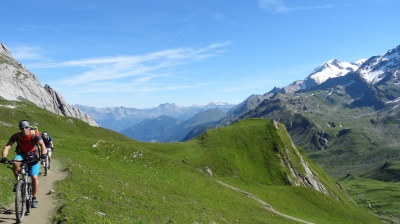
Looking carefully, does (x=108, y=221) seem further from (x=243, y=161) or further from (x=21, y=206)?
(x=243, y=161)

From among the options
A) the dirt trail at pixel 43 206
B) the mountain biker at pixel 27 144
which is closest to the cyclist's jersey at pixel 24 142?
the mountain biker at pixel 27 144

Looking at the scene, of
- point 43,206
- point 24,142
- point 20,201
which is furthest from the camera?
point 43,206

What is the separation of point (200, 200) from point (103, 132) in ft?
362

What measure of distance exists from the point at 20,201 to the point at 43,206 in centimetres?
447

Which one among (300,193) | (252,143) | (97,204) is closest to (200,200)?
(97,204)

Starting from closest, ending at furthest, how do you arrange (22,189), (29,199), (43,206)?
(22,189), (29,199), (43,206)

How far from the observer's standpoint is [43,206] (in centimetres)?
2225

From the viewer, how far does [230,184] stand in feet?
249

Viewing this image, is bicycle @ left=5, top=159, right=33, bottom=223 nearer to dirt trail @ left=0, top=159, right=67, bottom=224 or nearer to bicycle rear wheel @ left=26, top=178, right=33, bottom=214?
bicycle rear wheel @ left=26, top=178, right=33, bottom=214

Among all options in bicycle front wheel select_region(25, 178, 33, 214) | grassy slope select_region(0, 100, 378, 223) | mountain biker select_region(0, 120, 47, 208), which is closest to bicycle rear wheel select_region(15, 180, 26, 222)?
bicycle front wheel select_region(25, 178, 33, 214)

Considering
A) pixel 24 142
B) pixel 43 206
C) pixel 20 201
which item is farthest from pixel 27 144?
pixel 43 206

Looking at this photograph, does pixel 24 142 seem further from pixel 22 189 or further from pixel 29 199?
pixel 29 199

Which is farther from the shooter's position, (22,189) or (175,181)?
(175,181)

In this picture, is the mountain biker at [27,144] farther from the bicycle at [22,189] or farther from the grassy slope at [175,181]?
the grassy slope at [175,181]
